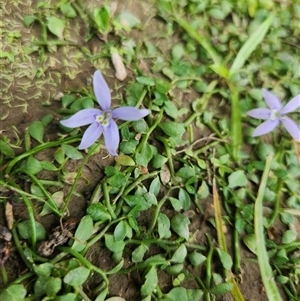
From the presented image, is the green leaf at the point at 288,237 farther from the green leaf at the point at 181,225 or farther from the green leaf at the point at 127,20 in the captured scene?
the green leaf at the point at 127,20

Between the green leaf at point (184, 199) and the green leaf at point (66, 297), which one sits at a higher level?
the green leaf at point (184, 199)

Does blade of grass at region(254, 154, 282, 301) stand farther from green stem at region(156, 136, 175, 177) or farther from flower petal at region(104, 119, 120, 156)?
flower petal at region(104, 119, 120, 156)

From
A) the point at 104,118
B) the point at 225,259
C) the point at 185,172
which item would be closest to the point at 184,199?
the point at 185,172

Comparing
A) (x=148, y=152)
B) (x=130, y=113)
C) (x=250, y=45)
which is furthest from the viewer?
(x=250, y=45)

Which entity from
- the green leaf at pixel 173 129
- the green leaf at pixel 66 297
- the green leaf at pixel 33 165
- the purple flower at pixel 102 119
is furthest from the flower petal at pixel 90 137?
the green leaf at pixel 66 297

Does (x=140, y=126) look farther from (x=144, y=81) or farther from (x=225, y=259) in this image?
(x=225, y=259)

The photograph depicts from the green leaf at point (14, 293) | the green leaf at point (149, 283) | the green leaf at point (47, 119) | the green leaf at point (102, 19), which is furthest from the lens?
the green leaf at point (102, 19)

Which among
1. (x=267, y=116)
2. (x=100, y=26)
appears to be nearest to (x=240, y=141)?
(x=267, y=116)

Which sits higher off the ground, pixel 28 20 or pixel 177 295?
pixel 28 20
